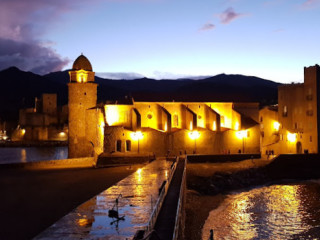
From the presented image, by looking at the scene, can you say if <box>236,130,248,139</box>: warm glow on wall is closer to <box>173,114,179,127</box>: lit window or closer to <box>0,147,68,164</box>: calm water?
<box>173,114,179,127</box>: lit window

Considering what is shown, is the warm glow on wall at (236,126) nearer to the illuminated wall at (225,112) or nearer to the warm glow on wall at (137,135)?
the illuminated wall at (225,112)

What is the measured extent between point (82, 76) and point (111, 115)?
687cm

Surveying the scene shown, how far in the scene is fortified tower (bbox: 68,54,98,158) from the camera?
4162cm

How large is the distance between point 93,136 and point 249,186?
60.0ft

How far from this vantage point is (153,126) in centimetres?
4162

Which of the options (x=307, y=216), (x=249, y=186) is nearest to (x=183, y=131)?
(x=249, y=186)

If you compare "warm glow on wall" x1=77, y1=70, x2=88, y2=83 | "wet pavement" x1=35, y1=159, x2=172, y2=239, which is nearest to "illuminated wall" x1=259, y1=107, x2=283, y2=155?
"warm glow on wall" x1=77, y1=70, x2=88, y2=83

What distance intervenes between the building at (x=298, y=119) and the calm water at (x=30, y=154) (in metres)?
46.1

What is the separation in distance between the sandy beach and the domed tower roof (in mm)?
14661

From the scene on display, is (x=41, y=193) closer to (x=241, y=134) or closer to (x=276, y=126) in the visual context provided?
(x=241, y=134)

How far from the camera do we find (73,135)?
41906mm

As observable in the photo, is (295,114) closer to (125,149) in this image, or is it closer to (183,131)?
(183,131)

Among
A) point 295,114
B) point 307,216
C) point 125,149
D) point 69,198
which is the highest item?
point 295,114

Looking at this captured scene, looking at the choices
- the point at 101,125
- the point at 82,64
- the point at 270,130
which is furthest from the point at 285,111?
the point at 82,64
